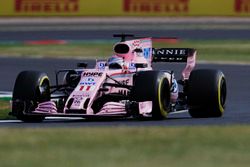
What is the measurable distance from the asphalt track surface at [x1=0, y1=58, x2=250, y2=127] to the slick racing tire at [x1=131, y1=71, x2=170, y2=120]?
21 cm

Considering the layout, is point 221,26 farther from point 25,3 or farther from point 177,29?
point 25,3

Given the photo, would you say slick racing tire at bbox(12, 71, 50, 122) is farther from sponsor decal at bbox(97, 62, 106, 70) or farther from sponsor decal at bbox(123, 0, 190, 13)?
sponsor decal at bbox(123, 0, 190, 13)

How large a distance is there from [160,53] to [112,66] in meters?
1.43

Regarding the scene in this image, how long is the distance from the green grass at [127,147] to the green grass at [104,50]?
15985 mm

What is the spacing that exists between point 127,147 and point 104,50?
21038 millimetres

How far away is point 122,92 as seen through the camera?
14.7 metres

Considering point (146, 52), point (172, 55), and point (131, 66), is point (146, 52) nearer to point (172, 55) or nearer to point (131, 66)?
point (172, 55)

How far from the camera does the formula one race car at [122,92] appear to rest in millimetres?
13898

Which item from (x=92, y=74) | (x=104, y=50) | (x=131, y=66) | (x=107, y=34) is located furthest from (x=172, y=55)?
(x=107, y=34)

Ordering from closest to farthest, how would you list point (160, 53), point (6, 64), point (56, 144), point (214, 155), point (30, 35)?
1. point (214, 155)
2. point (56, 144)
3. point (160, 53)
4. point (6, 64)
5. point (30, 35)

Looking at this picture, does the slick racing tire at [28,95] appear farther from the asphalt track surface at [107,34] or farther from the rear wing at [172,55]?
the asphalt track surface at [107,34]

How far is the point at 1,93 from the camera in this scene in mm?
19344

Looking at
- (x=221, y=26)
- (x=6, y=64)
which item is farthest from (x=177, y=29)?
(x=6, y=64)

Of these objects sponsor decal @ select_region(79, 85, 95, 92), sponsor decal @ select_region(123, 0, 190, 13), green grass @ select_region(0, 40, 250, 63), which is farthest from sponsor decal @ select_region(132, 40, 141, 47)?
sponsor decal @ select_region(123, 0, 190, 13)
